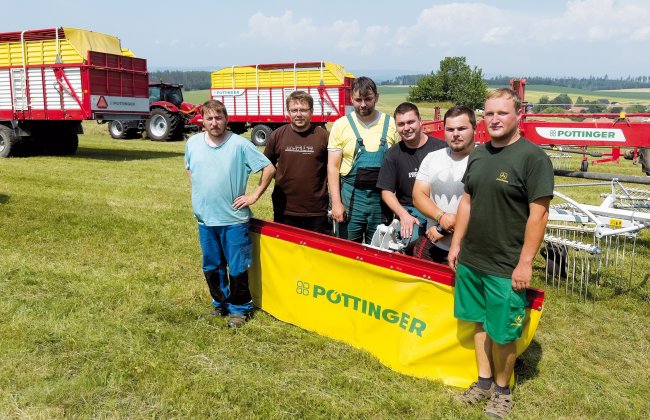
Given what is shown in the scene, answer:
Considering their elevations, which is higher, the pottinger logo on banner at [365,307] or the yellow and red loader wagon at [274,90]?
the yellow and red loader wagon at [274,90]

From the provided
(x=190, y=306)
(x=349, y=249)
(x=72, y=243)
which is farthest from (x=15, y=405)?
(x=72, y=243)

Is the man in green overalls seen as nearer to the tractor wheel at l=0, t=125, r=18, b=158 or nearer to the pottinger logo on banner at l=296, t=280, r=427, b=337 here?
the pottinger logo on banner at l=296, t=280, r=427, b=337

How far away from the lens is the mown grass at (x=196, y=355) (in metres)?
3.03

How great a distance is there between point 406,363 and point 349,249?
79cm

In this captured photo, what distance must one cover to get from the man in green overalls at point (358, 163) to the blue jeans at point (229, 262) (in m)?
0.71

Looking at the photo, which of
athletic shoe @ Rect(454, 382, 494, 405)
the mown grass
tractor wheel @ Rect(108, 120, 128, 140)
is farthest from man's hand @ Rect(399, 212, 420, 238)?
tractor wheel @ Rect(108, 120, 128, 140)

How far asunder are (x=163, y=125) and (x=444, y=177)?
57.4 ft

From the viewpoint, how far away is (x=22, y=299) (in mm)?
4375

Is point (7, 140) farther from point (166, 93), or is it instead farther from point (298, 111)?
point (298, 111)

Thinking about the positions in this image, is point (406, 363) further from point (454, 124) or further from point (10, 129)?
point (10, 129)

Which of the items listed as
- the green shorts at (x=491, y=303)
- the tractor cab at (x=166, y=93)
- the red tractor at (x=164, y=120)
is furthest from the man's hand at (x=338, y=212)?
the tractor cab at (x=166, y=93)

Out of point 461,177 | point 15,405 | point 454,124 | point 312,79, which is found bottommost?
point 15,405

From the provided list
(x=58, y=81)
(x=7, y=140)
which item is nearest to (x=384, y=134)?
(x=58, y=81)

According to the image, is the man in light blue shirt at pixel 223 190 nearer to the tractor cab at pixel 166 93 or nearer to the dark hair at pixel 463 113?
the dark hair at pixel 463 113
